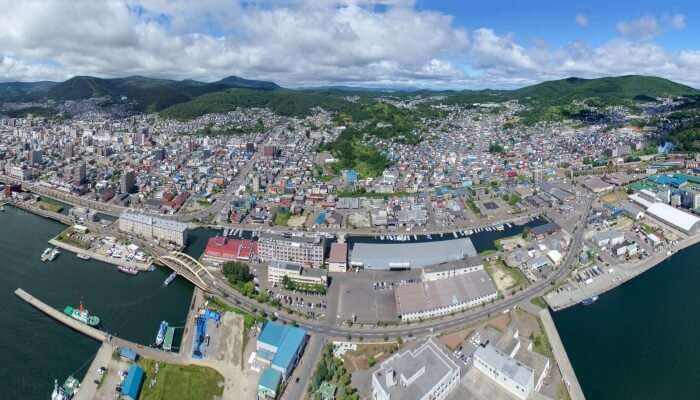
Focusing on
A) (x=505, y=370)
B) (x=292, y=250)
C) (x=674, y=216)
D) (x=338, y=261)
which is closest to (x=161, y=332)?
(x=292, y=250)

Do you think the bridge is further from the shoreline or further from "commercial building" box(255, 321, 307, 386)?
the shoreline

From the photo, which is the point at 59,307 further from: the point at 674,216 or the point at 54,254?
the point at 674,216

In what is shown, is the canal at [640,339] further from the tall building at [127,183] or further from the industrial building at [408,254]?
the tall building at [127,183]

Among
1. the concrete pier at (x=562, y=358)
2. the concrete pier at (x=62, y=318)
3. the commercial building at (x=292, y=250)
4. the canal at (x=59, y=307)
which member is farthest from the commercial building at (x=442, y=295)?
the concrete pier at (x=62, y=318)

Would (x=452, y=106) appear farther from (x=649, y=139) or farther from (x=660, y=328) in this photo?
(x=660, y=328)

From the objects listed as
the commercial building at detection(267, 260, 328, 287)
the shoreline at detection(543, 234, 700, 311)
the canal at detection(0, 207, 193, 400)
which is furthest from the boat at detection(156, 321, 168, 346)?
the shoreline at detection(543, 234, 700, 311)

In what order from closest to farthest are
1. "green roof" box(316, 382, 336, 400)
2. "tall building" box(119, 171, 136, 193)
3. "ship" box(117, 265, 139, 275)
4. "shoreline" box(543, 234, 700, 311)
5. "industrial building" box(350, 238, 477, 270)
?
"green roof" box(316, 382, 336, 400)
"shoreline" box(543, 234, 700, 311)
"industrial building" box(350, 238, 477, 270)
"ship" box(117, 265, 139, 275)
"tall building" box(119, 171, 136, 193)
